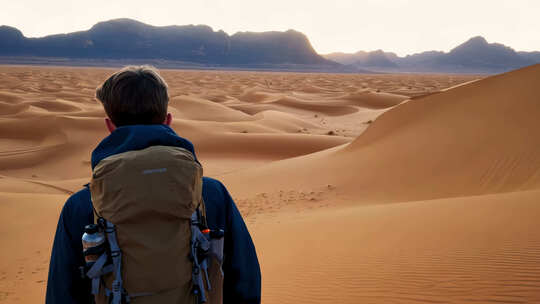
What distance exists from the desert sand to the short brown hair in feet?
7.43

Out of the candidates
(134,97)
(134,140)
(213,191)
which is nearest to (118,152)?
(134,140)

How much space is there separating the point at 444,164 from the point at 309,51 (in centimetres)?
15034

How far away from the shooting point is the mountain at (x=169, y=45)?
129 m

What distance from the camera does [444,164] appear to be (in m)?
6.77

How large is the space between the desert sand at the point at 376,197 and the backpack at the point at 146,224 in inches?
81.0

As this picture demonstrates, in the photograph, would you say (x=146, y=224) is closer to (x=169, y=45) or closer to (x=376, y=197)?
(x=376, y=197)

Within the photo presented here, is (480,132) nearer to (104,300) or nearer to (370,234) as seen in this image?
(370,234)

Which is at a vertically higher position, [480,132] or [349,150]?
[480,132]

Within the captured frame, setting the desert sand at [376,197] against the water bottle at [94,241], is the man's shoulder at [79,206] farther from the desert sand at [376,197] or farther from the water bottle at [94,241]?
the desert sand at [376,197]

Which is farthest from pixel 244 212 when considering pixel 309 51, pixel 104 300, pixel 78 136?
pixel 309 51

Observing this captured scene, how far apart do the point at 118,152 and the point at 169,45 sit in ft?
507

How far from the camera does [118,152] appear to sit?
1.24 metres

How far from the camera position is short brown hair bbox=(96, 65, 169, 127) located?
133 cm

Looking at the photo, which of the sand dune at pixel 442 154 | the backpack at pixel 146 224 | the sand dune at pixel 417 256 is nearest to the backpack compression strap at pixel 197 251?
the backpack at pixel 146 224
